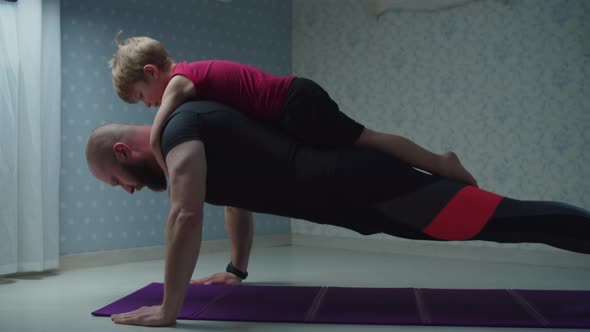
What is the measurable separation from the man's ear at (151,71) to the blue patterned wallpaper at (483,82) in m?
2.66

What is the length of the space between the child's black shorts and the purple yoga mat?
0.63m

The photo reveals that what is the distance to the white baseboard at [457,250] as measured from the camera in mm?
3816

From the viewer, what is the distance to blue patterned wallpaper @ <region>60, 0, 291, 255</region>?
3932mm

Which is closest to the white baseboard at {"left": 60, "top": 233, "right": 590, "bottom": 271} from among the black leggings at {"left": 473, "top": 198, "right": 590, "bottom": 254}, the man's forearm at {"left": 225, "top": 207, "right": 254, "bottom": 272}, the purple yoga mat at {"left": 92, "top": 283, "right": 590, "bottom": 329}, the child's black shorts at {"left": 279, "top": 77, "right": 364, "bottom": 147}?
the purple yoga mat at {"left": 92, "top": 283, "right": 590, "bottom": 329}

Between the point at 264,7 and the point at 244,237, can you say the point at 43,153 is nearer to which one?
the point at 244,237

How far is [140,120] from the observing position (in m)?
4.33

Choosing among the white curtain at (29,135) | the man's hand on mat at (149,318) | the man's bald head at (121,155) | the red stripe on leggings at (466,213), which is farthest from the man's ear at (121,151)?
the white curtain at (29,135)

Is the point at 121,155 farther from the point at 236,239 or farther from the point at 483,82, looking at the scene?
the point at 483,82

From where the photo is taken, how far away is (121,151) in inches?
90.4

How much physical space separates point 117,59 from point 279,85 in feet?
2.06

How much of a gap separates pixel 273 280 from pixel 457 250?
1631 millimetres

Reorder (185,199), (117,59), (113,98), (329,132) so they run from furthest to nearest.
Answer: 1. (113,98)
2. (117,59)
3. (329,132)
4. (185,199)

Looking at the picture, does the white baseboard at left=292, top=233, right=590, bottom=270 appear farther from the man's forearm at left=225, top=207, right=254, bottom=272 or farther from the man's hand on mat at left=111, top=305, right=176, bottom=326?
the man's hand on mat at left=111, top=305, right=176, bottom=326

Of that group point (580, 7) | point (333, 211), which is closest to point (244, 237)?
point (333, 211)
